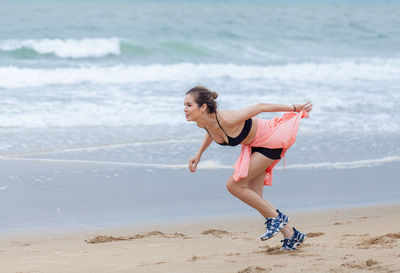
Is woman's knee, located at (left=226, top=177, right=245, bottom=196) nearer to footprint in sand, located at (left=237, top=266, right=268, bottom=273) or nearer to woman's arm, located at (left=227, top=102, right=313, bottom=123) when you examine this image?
woman's arm, located at (left=227, top=102, right=313, bottom=123)

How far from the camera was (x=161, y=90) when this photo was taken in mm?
15078

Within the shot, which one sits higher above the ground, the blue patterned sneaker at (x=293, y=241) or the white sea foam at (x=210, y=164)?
the white sea foam at (x=210, y=164)

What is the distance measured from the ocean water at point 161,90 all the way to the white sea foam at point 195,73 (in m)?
0.04

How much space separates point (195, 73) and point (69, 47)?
6997 mm

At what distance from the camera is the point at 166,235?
5570 millimetres

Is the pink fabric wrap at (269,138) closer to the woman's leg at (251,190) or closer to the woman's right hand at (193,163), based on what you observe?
the woman's leg at (251,190)

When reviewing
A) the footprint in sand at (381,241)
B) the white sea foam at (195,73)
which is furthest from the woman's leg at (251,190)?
the white sea foam at (195,73)

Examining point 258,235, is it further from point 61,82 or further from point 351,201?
point 61,82

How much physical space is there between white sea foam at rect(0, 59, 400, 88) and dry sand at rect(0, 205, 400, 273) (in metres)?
10.4

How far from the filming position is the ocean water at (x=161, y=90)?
8688 mm

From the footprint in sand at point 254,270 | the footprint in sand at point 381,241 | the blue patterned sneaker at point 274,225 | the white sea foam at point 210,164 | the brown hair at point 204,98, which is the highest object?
the white sea foam at point 210,164

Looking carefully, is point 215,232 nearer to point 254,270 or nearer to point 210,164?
point 254,270

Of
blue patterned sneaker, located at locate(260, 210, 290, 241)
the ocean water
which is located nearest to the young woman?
blue patterned sneaker, located at locate(260, 210, 290, 241)

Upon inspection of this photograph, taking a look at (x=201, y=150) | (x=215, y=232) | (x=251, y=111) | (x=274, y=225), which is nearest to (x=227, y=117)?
(x=251, y=111)
